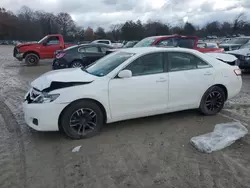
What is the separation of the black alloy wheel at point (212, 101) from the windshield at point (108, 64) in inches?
73.1

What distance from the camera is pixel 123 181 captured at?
297cm

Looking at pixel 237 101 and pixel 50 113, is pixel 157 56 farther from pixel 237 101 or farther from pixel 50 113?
pixel 237 101

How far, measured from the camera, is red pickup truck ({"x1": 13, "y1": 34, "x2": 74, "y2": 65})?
15.4 metres

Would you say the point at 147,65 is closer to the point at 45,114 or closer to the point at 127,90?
the point at 127,90

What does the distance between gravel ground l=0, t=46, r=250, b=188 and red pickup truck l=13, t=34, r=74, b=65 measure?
1154 centimetres

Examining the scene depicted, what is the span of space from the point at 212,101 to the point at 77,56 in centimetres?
796

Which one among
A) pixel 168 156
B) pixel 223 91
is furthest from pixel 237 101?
pixel 168 156

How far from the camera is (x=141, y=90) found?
435 centimetres

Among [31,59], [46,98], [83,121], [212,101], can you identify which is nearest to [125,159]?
[83,121]

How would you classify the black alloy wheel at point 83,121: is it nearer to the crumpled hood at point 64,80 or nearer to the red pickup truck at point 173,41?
the crumpled hood at point 64,80

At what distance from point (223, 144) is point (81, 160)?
2.21 m

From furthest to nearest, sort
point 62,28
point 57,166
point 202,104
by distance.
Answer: point 62,28
point 202,104
point 57,166

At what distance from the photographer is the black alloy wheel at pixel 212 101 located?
16.7ft

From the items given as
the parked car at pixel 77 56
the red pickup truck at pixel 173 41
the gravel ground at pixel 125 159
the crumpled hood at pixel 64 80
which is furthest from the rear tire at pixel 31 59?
the crumpled hood at pixel 64 80
